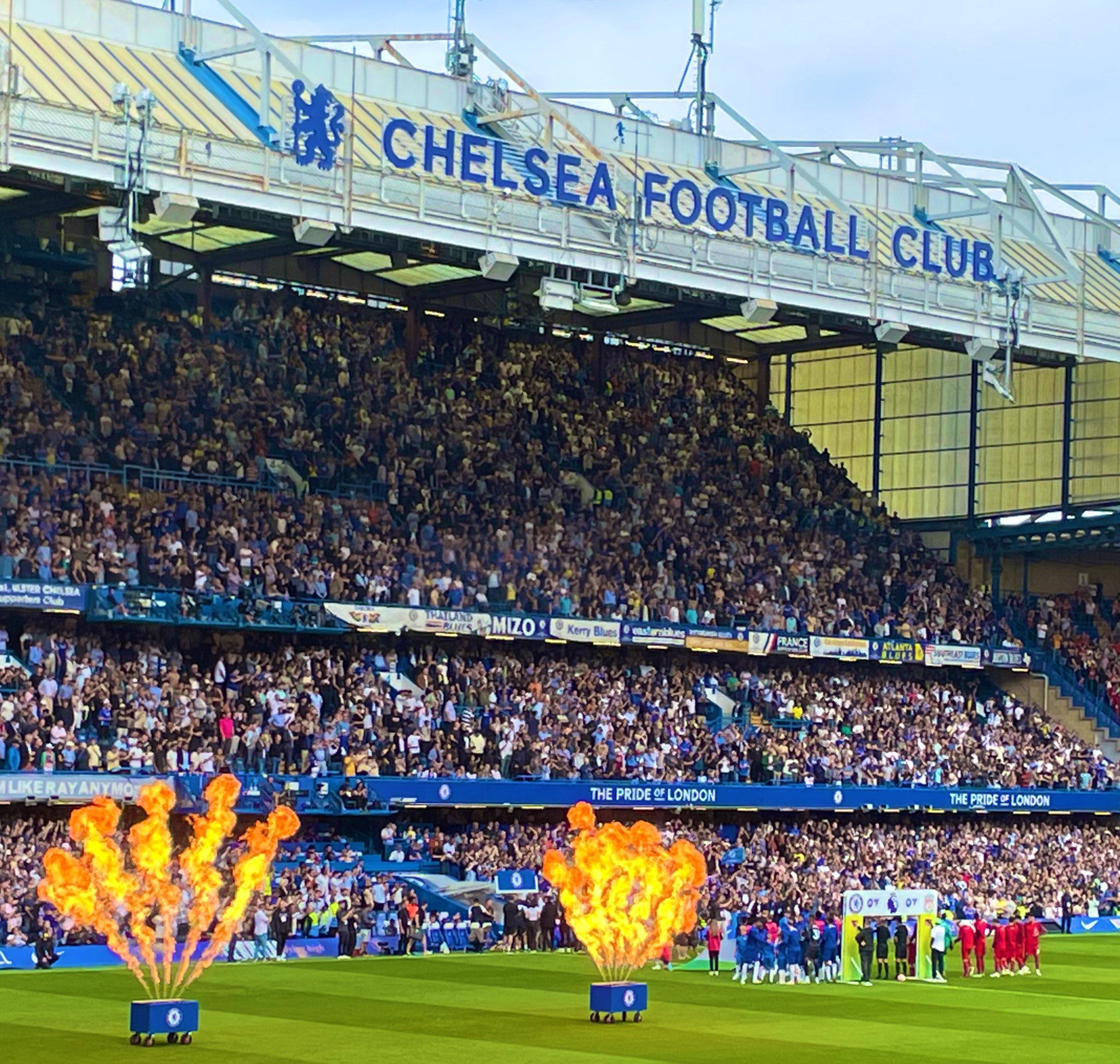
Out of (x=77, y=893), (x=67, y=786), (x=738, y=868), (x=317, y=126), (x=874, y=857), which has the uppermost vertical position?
(x=317, y=126)

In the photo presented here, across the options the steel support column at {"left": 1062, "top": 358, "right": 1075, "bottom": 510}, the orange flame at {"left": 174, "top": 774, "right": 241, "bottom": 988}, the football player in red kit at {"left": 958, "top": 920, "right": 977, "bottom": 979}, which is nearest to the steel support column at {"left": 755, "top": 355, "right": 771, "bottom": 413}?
the steel support column at {"left": 1062, "top": 358, "right": 1075, "bottom": 510}

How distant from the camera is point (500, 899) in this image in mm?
49406

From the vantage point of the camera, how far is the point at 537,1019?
33.1 m

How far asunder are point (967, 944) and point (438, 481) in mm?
20824

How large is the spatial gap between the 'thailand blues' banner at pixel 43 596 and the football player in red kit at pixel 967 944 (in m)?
19.2

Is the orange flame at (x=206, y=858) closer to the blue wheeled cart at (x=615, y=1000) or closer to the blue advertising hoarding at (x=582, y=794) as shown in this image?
the blue wheeled cart at (x=615, y=1000)

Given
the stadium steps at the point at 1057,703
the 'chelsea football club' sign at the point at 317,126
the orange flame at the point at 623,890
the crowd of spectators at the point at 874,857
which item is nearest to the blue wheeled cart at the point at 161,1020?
the orange flame at the point at 623,890

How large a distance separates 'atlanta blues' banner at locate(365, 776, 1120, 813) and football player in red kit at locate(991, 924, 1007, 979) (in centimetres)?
1124

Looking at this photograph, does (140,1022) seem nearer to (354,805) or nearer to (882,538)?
(354,805)

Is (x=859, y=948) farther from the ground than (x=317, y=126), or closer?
closer

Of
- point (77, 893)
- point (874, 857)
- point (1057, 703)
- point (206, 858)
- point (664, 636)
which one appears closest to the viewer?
point (77, 893)

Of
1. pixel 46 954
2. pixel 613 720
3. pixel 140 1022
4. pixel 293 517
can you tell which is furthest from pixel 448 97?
pixel 140 1022

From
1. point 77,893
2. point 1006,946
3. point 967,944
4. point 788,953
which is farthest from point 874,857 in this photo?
point 77,893

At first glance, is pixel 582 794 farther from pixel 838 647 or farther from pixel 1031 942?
pixel 838 647
